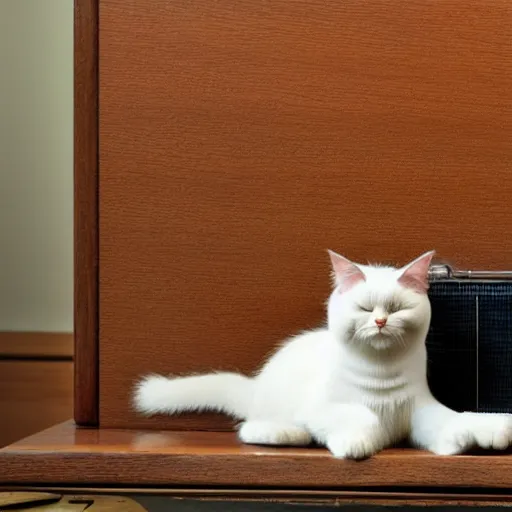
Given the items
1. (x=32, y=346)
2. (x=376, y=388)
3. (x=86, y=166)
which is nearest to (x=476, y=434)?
(x=376, y=388)

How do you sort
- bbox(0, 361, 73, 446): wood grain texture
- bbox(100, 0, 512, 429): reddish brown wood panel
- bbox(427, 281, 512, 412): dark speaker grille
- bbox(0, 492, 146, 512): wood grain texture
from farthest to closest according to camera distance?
bbox(0, 361, 73, 446): wood grain texture → bbox(100, 0, 512, 429): reddish brown wood panel → bbox(427, 281, 512, 412): dark speaker grille → bbox(0, 492, 146, 512): wood grain texture

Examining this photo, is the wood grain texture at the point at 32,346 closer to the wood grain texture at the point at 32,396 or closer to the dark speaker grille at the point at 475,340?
the wood grain texture at the point at 32,396

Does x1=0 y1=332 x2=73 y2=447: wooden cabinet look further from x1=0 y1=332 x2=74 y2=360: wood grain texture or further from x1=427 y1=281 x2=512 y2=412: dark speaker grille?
x1=427 y1=281 x2=512 y2=412: dark speaker grille

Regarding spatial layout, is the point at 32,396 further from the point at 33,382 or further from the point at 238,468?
the point at 238,468

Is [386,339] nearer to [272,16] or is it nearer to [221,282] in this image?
[221,282]

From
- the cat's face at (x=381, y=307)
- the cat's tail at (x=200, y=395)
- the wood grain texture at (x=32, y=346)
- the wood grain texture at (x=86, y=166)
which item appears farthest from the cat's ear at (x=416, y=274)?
the wood grain texture at (x=32, y=346)

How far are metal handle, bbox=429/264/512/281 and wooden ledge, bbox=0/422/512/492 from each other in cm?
18

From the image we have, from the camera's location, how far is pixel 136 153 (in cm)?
92

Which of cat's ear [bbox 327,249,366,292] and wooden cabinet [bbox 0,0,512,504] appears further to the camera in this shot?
wooden cabinet [bbox 0,0,512,504]

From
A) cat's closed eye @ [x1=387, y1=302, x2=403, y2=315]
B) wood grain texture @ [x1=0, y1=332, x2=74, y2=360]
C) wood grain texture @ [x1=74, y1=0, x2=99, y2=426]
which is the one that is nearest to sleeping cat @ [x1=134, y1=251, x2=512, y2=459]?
cat's closed eye @ [x1=387, y1=302, x2=403, y2=315]

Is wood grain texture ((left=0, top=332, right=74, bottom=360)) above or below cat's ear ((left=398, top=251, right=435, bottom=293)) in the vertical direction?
below

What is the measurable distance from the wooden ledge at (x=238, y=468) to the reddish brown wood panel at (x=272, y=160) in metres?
0.19

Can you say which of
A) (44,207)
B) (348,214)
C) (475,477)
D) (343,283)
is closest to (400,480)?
(475,477)

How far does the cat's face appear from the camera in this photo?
71 cm
